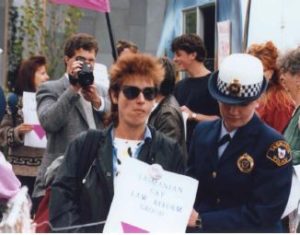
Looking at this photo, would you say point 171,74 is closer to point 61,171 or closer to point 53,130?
point 53,130

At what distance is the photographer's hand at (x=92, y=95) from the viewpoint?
4.93 m

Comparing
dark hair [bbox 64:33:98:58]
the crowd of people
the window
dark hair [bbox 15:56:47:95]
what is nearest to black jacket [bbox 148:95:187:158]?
dark hair [bbox 64:33:98:58]

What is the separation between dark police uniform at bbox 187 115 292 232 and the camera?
3354 mm

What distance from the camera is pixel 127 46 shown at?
716 cm

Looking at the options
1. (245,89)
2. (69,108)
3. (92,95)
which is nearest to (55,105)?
(69,108)

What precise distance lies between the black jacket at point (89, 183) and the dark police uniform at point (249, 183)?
183 millimetres

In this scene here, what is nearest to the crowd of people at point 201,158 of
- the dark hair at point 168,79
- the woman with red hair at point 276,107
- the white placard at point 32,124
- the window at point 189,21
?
the dark hair at point 168,79

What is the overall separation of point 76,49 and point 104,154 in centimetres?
207

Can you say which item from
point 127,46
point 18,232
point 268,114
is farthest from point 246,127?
point 127,46

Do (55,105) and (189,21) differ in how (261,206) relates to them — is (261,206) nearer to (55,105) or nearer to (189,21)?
(55,105)

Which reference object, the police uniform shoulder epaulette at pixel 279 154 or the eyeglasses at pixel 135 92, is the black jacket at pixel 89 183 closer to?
the eyeglasses at pixel 135 92

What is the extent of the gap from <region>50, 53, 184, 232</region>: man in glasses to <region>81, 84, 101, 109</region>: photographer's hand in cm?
126

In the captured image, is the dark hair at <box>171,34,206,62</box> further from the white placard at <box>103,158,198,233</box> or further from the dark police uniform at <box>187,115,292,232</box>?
the white placard at <box>103,158,198,233</box>

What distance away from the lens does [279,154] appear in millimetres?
3369
